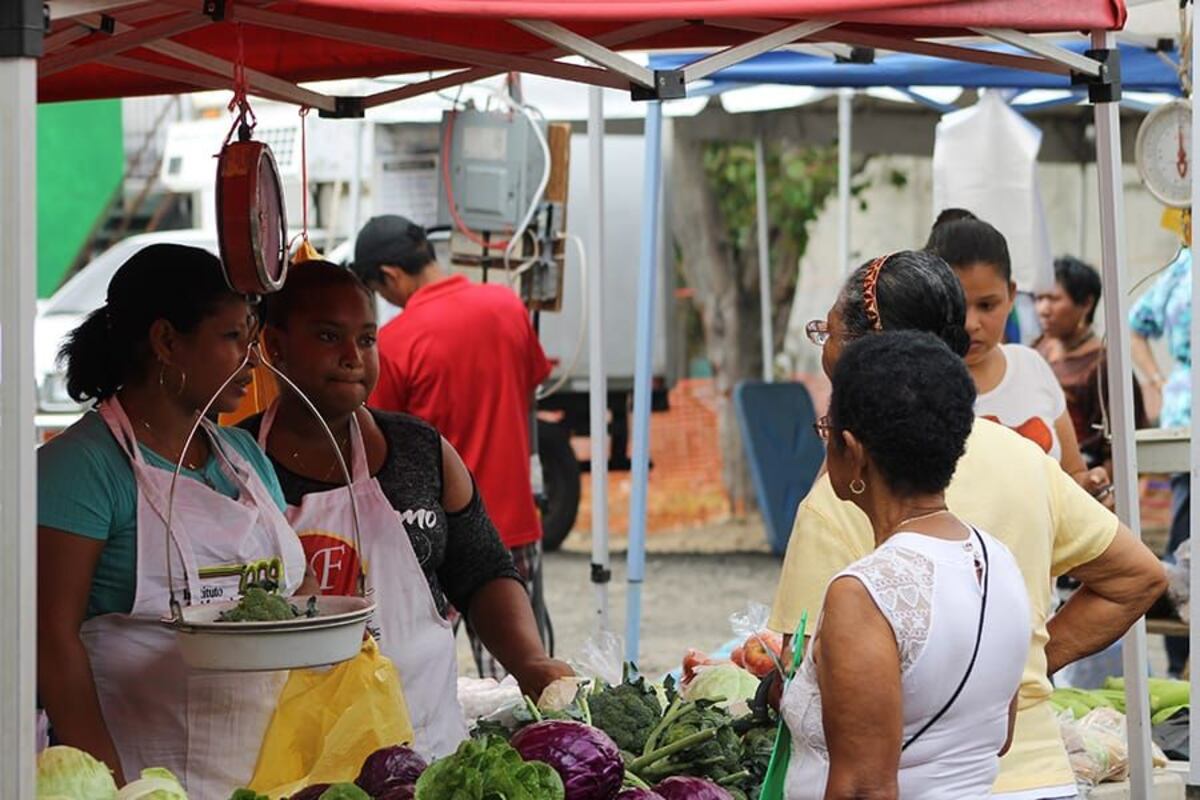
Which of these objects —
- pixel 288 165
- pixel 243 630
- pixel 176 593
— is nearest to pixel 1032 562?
pixel 243 630

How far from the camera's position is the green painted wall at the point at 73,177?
14391mm

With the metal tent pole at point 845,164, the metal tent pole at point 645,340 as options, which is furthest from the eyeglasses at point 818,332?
the metal tent pole at point 845,164

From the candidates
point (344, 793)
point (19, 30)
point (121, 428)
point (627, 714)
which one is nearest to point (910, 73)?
point (627, 714)

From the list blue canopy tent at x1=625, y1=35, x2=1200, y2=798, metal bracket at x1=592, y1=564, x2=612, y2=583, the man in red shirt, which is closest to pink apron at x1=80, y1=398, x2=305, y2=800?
blue canopy tent at x1=625, y1=35, x2=1200, y2=798

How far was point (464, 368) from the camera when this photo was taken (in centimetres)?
630

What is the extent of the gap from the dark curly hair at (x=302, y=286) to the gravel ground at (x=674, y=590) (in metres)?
4.84

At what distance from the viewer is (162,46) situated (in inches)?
140

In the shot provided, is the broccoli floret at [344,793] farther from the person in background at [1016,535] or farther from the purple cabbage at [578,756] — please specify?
the person in background at [1016,535]

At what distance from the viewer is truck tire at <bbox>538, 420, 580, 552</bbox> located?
11797mm

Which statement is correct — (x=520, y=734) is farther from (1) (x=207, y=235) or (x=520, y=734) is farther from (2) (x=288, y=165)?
(1) (x=207, y=235)

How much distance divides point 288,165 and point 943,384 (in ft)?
26.0

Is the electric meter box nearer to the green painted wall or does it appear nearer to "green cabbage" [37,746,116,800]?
"green cabbage" [37,746,116,800]

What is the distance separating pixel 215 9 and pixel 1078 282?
503 centimetres

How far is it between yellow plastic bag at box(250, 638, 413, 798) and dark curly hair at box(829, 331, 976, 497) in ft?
3.93
